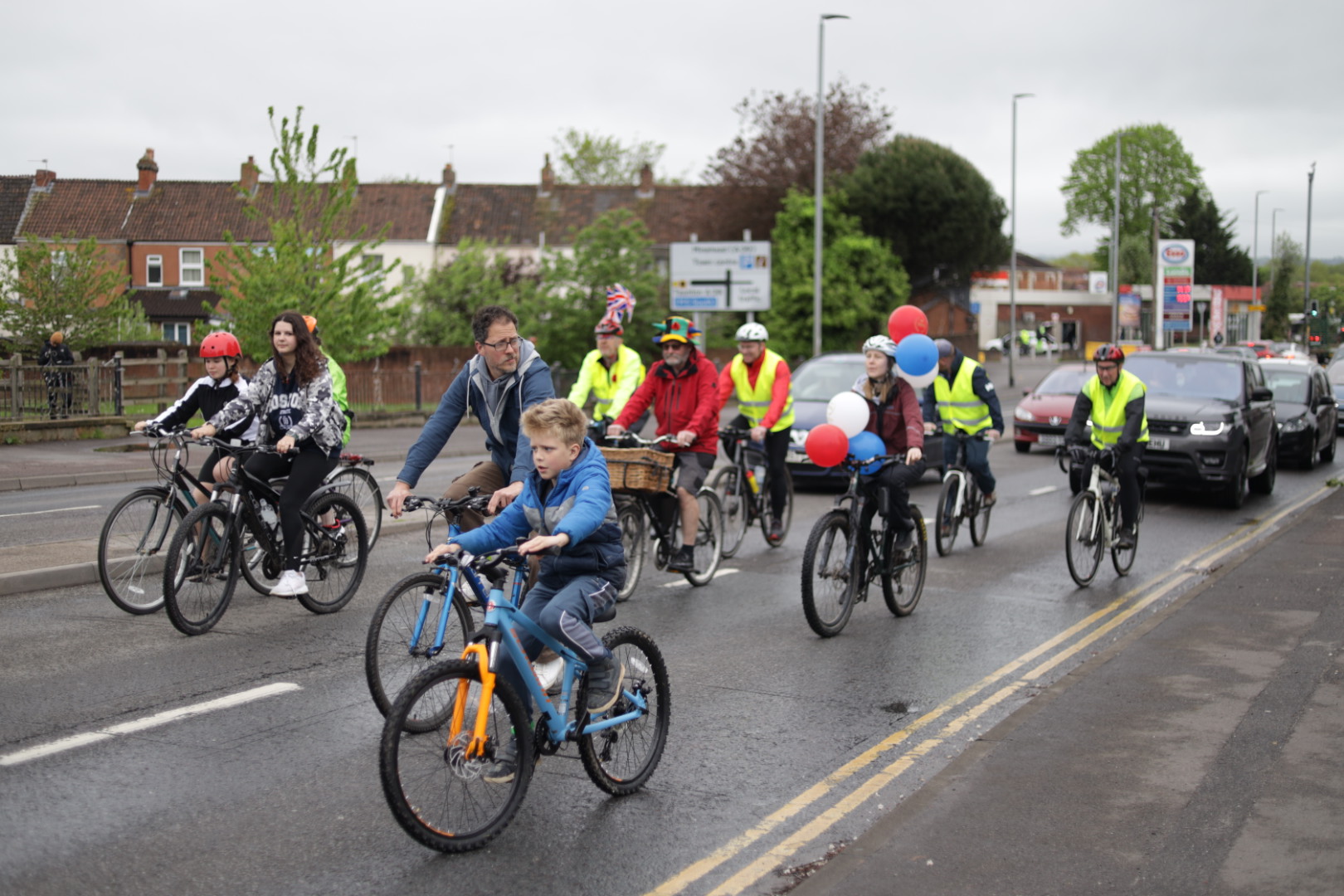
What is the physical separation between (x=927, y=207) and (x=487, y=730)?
160 ft

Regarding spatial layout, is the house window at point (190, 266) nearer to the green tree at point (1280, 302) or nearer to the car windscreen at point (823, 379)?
the car windscreen at point (823, 379)

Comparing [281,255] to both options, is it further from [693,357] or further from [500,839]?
[500,839]

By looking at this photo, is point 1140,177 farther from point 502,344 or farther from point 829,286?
point 502,344

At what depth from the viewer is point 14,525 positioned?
12.0 metres

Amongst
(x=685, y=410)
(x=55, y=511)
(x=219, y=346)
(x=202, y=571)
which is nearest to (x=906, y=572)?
(x=685, y=410)

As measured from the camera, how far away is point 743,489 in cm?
1091

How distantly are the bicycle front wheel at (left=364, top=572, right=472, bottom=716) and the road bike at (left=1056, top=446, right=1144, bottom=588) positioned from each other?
581 centimetres

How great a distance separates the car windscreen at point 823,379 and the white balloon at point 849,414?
8.31 m

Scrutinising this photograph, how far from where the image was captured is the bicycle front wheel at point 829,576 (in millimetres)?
7680

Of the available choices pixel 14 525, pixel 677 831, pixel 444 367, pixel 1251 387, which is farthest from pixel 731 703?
pixel 444 367

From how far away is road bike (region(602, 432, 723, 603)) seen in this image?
8328mm

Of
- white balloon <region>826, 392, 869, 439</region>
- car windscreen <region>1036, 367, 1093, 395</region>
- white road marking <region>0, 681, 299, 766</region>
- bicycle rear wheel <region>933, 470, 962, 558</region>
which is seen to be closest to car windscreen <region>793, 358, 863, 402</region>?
bicycle rear wheel <region>933, 470, 962, 558</region>

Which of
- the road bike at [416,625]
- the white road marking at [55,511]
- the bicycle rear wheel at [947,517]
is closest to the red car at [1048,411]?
the bicycle rear wheel at [947,517]

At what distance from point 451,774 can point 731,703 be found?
2.36 metres
